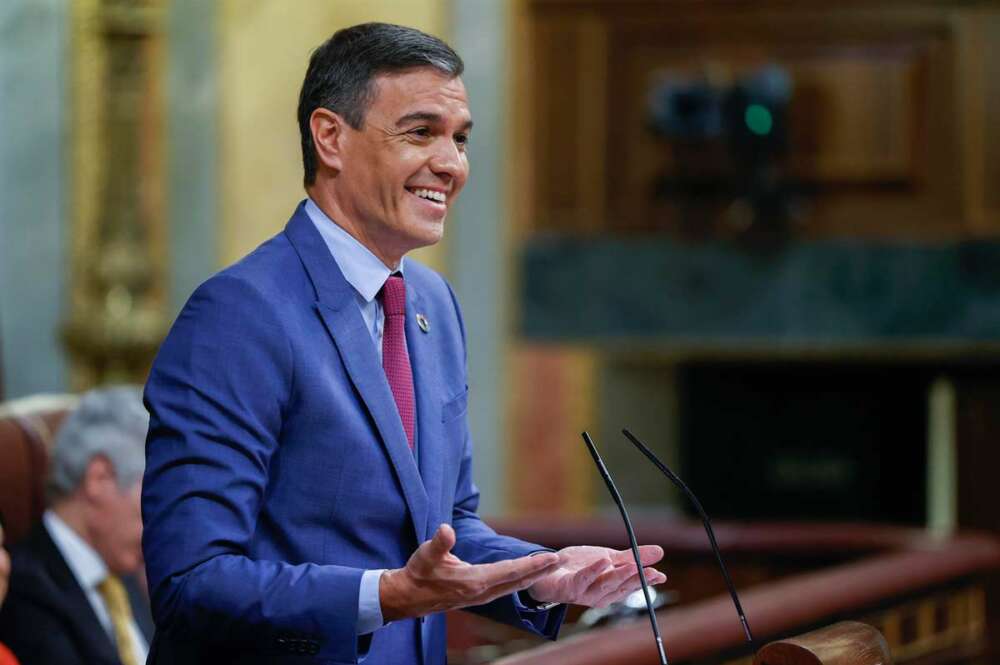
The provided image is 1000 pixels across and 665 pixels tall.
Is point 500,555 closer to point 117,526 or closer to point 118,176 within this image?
point 117,526

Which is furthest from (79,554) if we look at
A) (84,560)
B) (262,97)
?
(262,97)

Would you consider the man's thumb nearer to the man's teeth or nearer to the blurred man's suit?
the man's teeth

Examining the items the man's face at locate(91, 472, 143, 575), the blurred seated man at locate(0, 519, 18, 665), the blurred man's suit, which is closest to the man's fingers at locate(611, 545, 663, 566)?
the blurred seated man at locate(0, 519, 18, 665)

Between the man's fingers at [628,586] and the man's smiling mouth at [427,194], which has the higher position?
the man's smiling mouth at [427,194]

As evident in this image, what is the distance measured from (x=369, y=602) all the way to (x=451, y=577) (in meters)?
0.11

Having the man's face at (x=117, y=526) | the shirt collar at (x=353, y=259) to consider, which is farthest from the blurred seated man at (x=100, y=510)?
the shirt collar at (x=353, y=259)

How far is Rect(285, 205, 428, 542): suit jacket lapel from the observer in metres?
1.56

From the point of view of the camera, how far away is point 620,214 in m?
6.46

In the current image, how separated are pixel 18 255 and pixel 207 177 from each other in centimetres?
79

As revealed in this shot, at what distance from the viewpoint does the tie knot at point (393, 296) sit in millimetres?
1660

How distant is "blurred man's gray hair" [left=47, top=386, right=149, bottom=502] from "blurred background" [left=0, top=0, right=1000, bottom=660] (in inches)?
134

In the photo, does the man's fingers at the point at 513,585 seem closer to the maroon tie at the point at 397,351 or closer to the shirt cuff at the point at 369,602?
the shirt cuff at the point at 369,602

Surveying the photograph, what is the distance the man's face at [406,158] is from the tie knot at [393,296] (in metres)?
0.06

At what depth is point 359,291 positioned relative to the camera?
1.63 m
